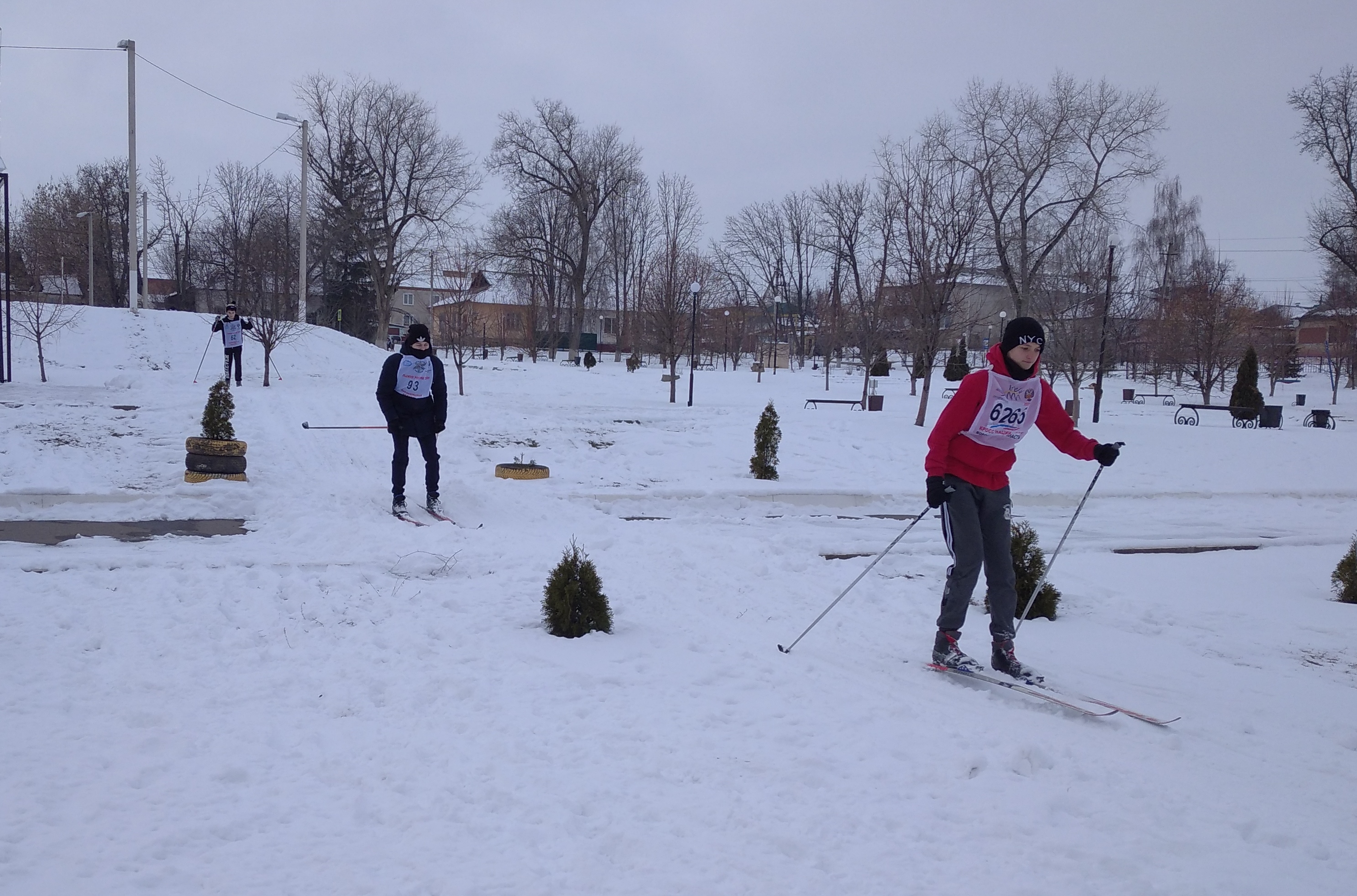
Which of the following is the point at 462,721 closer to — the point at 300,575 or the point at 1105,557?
the point at 300,575

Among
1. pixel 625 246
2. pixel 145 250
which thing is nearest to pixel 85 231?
pixel 145 250

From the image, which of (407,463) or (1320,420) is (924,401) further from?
(407,463)

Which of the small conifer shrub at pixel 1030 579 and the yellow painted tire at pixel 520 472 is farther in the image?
the yellow painted tire at pixel 520 472

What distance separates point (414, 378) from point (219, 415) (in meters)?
3.15

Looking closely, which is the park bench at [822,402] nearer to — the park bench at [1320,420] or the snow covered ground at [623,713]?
the park bench at [1320,420]

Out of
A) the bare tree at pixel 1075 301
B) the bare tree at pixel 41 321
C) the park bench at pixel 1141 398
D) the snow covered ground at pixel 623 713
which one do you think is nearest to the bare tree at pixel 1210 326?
the park bench at pixel 1141 398

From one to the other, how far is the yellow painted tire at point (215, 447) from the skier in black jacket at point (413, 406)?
225 centimetres

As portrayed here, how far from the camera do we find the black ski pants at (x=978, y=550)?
4.80 m

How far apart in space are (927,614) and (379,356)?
2746 centimetres

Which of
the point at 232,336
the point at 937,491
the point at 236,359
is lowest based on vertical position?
the point at 937,491

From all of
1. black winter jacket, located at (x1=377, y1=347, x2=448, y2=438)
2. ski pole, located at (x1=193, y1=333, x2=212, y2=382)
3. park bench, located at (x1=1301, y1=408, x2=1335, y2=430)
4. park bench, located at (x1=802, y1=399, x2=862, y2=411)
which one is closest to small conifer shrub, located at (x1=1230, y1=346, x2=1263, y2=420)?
park bench, located at (x1=1301, y1=408, x2=1335, y2=430)

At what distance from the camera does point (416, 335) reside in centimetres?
891

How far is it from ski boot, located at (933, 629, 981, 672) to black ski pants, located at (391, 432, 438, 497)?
18.6 feet

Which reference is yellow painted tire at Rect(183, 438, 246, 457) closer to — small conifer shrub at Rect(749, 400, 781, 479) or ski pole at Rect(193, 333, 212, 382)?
small conifer shrub at Rect(749, 400, 781, 479)
